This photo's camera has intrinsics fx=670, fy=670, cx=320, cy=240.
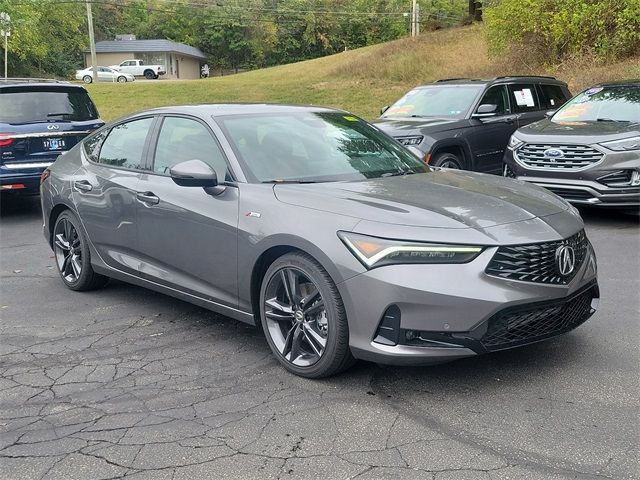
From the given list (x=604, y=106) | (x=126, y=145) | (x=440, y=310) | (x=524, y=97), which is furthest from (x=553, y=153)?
(x=440, y=310)

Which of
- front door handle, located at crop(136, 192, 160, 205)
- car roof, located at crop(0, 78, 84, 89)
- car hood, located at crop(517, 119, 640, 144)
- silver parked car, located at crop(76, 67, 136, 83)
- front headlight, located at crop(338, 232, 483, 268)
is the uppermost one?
silver parked car, located at crop(76, 67, 136, 83)

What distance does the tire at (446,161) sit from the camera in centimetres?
929

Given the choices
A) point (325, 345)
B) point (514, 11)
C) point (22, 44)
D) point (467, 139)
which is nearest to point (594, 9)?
point (514, 11)

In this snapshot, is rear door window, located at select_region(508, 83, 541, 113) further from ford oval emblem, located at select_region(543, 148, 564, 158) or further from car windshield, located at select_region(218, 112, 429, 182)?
car windshield, located at select_region(218, 112, 429, 182)

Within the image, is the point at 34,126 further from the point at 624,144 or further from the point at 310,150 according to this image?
the point at 624,144

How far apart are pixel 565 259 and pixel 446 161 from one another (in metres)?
5.94

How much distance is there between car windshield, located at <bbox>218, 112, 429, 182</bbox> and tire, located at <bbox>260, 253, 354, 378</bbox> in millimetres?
736

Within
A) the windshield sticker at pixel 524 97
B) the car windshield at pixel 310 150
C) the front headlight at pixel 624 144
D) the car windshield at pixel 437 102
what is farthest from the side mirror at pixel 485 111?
the car windshield at pixel 310 150

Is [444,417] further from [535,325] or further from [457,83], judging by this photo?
[457,83]

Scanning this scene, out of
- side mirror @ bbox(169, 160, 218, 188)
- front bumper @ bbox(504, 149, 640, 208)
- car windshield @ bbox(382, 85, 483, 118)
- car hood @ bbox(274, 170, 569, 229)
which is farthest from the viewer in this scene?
car windshield @ bbox(382, 85, 483, 118)

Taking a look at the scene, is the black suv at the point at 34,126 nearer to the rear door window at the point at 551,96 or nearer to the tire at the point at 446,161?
the tire at the point at 446,161

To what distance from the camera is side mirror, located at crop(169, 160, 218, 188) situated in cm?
422

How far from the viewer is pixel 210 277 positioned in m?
4.41

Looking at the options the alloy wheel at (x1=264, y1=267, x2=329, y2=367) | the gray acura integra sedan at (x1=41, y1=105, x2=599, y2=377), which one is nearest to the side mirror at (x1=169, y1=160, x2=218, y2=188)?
the gray acura integra sedan at (x1=41, y1=105, x2=599, y2=377)
